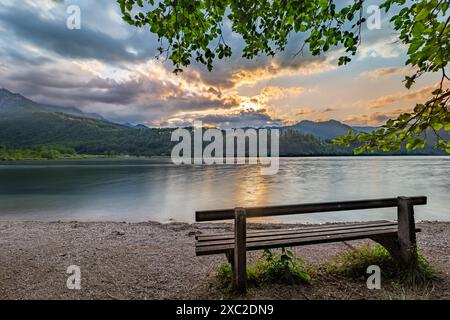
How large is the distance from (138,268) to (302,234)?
379 cm

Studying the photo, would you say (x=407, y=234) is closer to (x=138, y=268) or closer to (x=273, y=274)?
(x=273, y=274)

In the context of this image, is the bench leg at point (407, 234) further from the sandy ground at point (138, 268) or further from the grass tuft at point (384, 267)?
the sandy ground at point (138, 268)

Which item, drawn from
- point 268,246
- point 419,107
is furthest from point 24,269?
point 419,107

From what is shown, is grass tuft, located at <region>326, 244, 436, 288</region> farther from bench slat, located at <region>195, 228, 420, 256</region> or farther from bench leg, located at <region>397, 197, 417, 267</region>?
bench slat, located at <region>195, 228, 420, 256</region>

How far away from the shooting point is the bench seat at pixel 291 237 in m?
3.94

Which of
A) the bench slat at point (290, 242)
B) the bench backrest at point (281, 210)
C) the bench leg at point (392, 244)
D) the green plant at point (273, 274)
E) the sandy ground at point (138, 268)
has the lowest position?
the sandy ground at point (138, 268)

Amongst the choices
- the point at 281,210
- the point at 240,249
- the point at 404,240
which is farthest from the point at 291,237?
the point at 404,240

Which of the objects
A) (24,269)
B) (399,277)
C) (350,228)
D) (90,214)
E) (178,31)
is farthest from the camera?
(90,214)

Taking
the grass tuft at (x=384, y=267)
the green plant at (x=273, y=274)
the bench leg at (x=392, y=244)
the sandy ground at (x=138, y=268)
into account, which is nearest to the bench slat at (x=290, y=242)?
the bench leg at (x=392, y=244)

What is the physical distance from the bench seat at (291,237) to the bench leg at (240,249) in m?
0.12

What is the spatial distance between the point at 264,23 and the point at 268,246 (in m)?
3.63

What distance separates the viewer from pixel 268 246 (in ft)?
12.9

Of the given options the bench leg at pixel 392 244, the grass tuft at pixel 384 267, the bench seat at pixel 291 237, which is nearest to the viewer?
the bench seat at pixel 291 237
